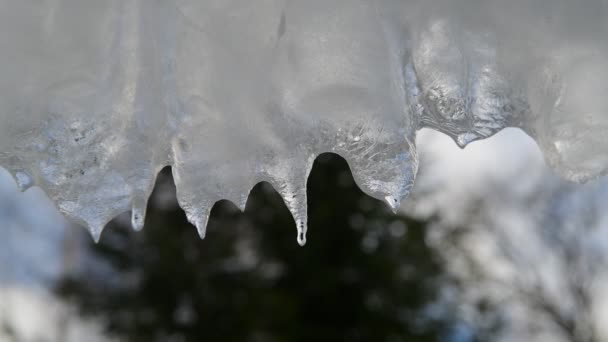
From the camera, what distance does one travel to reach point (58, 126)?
882 millimetres

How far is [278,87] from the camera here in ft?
2.82

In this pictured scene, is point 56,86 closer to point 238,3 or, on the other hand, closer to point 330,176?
point 238,3

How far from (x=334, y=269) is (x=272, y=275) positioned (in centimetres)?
101

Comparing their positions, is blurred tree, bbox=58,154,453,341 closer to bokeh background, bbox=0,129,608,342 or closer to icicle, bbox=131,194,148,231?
bokeh background, bbox=0,129,608,342

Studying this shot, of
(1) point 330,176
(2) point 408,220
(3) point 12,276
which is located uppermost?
(1) point 330,176

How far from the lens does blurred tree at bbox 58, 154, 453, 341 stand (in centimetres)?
890

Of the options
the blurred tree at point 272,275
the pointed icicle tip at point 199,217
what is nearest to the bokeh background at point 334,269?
the blurred tree at point 272,275

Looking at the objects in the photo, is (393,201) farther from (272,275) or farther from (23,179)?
(272,275)

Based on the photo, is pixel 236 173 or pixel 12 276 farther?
pixel 12 276

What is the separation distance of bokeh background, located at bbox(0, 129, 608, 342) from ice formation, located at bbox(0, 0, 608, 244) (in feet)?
26.3

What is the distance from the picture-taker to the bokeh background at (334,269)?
900cm

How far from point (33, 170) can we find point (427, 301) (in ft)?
29.9

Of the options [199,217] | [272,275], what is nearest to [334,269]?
[272,275]

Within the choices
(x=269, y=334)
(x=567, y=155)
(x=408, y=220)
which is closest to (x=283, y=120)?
(x=567, y=155)
